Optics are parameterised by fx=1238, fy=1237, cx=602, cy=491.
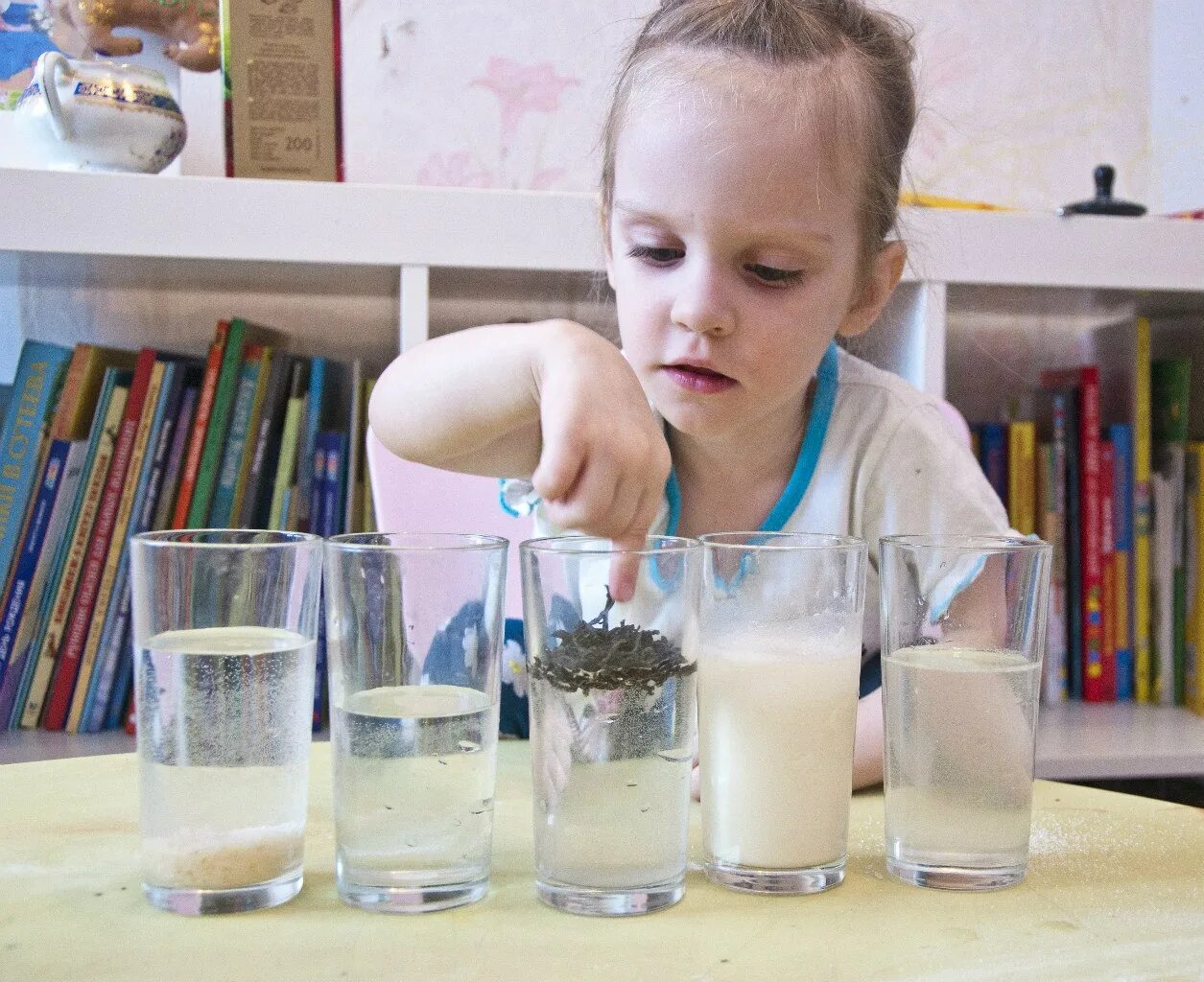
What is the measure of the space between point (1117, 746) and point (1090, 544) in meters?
0.34

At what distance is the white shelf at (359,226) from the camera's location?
1312 mm

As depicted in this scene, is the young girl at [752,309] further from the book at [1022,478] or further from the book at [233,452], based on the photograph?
the book at [1022,478]

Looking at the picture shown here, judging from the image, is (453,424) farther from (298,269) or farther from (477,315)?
(477,315)

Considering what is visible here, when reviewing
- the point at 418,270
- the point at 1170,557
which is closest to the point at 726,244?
the point at 418,270

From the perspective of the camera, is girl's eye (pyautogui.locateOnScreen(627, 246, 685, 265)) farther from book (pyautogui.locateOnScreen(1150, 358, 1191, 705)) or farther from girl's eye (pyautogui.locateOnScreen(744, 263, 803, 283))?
book (pyautogui.locateOnScreen(1150, 358, 1191, 705))

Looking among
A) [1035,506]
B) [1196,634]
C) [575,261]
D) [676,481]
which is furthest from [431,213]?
[1196,634]

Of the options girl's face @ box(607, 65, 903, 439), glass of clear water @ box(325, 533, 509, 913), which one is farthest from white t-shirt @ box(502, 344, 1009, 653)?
glass of clear water @ box(325, 533, 509, 913)

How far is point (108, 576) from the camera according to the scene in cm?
146

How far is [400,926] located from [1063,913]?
252mm

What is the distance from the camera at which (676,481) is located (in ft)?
3.49

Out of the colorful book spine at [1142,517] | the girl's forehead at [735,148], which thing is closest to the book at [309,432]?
the girl's forehead at [735,148]

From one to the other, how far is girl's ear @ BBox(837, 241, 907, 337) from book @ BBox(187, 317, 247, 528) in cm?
79

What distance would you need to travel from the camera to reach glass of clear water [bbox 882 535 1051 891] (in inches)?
20.2

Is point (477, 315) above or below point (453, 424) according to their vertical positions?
above
